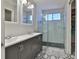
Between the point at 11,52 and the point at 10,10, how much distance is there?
1.30 meters

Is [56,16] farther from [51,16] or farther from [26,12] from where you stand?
[26,12]

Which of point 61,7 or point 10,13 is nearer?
point 10,13

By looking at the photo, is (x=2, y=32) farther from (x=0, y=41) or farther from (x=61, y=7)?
(x=61, y=7)

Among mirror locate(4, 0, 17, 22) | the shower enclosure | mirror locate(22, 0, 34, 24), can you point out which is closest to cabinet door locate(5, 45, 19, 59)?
mirror locate(4, 0, 17, 22)

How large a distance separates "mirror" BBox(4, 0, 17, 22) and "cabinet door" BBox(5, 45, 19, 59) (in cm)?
97

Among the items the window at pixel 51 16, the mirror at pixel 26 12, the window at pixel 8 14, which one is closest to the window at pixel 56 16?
the window at pixel 51 16

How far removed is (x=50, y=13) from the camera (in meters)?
4.96

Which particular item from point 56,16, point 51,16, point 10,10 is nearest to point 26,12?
point 10,10

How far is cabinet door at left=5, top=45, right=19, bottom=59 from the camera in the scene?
1300 mm

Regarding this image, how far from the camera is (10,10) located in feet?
7.72

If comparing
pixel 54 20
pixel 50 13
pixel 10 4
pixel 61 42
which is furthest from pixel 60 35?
pixel 10 4

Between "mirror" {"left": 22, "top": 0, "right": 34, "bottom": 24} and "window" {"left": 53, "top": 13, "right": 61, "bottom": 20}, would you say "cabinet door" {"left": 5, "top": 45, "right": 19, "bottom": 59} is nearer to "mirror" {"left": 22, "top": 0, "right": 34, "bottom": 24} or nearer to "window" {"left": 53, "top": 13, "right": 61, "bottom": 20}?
"mirror" {"left": 22, "top": 0, "right": 34, "bottom": 24}

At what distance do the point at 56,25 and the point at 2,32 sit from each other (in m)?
4.24

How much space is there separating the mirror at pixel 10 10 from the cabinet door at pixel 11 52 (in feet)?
3.18
